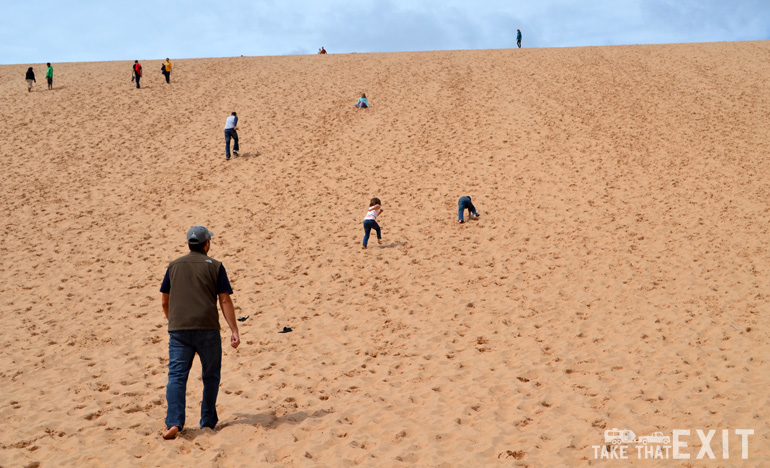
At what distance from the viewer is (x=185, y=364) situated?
225 inches

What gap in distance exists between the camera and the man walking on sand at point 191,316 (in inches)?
223

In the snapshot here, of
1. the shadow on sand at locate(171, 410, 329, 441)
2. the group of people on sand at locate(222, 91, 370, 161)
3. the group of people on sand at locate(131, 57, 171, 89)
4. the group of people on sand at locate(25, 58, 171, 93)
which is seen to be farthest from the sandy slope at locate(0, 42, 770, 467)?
the group of people on sand at locate(131, 57, 171, 89)

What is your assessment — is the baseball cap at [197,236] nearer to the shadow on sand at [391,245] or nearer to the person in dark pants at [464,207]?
the shadow on sand at [391,245]

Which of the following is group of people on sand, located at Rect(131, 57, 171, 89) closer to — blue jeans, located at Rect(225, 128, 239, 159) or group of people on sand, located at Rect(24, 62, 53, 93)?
group of people on sand, located at Rect(24, 62, 53, 93)

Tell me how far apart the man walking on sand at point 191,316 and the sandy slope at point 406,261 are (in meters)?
0.59

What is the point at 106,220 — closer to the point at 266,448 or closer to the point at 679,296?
the point at 266,448

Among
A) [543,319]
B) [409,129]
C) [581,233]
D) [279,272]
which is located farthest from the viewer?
[409,129]

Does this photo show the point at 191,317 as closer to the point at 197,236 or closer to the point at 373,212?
the point at 197,236

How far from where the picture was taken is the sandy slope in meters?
6.29

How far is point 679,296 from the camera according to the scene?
10.8m

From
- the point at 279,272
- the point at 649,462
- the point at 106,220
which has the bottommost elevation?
the point at 649,462

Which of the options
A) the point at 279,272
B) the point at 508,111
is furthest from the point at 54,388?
the point at 508,111

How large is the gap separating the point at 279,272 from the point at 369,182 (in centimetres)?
681

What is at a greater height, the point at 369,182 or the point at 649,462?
the point at 369,182
